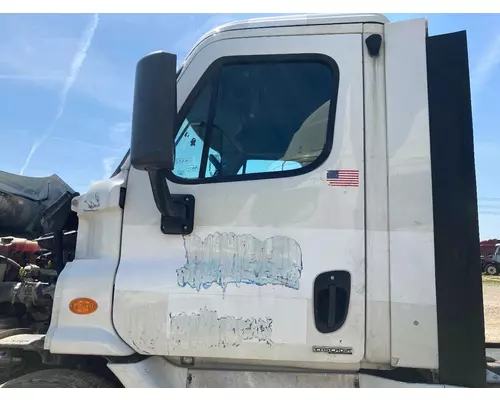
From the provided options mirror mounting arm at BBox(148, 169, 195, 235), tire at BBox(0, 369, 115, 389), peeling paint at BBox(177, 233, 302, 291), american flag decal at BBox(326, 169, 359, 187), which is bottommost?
tire at BBox(0, 369, 115, 389)

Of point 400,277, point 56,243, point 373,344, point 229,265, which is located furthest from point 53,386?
point 400,277

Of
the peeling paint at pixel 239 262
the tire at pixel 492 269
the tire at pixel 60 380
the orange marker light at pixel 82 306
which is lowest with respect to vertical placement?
the tire at pixel 60 380

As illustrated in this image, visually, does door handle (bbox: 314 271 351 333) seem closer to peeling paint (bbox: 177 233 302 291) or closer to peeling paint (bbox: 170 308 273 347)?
peeling paint (bbox: 177 233 302 291)

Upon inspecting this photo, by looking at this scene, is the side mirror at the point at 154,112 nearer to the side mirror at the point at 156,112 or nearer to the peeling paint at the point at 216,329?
the side mirror at the point at 156,112

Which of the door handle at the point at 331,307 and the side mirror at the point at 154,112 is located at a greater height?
the side mirror at the point at 154,112

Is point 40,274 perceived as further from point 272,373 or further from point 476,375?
point 476,375

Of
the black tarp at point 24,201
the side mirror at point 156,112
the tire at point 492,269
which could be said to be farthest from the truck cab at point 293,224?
the tire at point 492,269

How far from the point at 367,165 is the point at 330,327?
2.73ft

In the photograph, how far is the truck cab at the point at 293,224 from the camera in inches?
89.8

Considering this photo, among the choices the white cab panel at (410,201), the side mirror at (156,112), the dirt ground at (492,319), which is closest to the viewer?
the side mirror at (156,112)

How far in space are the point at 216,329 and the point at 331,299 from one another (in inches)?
22.9

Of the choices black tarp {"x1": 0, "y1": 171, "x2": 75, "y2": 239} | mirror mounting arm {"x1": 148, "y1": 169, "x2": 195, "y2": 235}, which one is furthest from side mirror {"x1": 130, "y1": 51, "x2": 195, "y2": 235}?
black tarp {"x1": 0, "y1": 171, "x2": 75, "y2": 239}

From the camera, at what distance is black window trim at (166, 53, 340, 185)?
2.46m

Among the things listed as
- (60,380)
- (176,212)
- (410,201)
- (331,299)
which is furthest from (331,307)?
(60,380)
